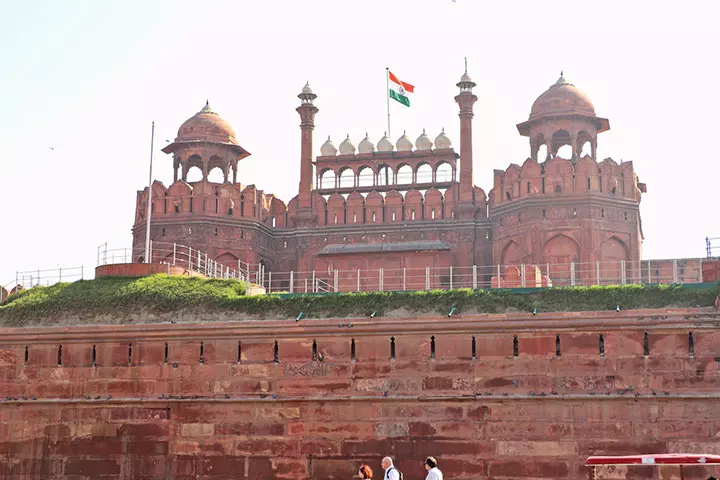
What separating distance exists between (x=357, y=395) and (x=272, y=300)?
297 centimetres

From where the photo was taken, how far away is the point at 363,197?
95.6 feet

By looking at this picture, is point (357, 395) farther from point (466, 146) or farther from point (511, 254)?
point (466, 146)

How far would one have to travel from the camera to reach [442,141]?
30047 millimetres

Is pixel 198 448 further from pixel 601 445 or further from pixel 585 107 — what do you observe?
pixel 585 107

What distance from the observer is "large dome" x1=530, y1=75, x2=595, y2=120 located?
27.7 meters

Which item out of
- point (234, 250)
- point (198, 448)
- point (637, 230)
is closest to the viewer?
point (198, 448)

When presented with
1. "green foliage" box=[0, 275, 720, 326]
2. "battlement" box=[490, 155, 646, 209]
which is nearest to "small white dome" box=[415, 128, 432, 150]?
"battlement" box=[490, 155, 646, 209]

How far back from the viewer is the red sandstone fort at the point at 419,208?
26.0 meters

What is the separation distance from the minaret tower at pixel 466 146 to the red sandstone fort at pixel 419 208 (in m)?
0.03

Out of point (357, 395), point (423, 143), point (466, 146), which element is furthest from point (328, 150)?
point (357, 395)

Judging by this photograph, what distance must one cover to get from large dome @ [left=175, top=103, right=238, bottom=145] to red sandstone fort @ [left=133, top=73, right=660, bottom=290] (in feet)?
0.11

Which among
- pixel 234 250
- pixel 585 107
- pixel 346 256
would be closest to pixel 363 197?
pixel 346 256

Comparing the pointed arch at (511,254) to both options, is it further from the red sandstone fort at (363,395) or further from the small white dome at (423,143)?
the small white dome at (423,143)

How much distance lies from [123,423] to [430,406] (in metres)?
6.08
